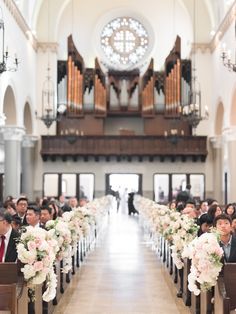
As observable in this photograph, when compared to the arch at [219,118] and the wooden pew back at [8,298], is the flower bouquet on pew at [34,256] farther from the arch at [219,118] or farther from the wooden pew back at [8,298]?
the arch at [219,118]

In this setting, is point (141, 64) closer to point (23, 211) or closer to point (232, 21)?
point (232, 21)

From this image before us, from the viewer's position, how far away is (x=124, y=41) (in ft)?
117

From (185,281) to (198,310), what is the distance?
138 cm

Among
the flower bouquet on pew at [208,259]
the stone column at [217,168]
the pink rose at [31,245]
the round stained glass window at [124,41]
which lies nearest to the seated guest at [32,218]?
the pink rose at [31,245]

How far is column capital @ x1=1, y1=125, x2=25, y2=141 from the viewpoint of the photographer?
25.9m

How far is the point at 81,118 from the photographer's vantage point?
32594 millimetres

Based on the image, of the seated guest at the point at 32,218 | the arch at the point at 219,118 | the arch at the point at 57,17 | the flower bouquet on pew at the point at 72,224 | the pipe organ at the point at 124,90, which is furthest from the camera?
the arch at the point at 57,17

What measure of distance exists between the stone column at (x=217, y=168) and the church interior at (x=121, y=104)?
0.28 ft

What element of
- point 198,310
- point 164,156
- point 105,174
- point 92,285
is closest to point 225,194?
point 164,156

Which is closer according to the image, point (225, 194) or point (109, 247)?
point (109, 247)

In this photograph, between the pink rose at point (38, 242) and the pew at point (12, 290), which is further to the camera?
the pink rose at point (38, 242)

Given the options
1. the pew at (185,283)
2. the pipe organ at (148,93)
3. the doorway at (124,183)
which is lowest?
the pew at (185,283)

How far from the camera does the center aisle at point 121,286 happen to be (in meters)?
9.63

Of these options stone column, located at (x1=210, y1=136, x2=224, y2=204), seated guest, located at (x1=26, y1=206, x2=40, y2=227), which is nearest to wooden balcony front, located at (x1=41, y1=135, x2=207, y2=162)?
stone column, located at (x1=210, y1=136, x2=224, y2=204)
